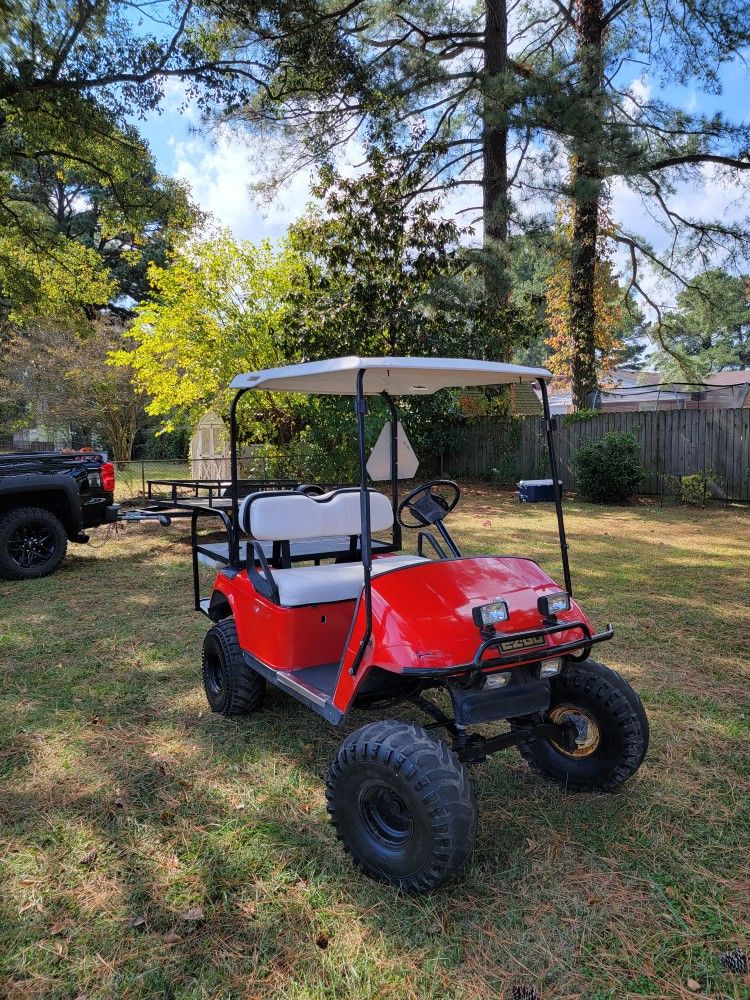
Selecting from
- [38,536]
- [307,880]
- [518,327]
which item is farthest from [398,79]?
[307,880]

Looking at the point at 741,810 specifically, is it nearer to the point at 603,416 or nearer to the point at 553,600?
the point at 553,600

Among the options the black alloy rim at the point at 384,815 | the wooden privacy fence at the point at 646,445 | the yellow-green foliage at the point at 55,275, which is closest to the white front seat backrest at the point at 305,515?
the black alloy rim at the point at 384,815

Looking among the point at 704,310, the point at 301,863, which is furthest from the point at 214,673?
the point at 704,310

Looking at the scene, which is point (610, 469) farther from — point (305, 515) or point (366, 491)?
point (366, 491)

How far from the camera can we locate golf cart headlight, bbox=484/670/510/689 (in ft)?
7.72

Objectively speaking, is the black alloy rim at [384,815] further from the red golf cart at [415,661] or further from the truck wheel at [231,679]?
the truck wheel at [231,679]

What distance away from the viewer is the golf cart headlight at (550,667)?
247cm

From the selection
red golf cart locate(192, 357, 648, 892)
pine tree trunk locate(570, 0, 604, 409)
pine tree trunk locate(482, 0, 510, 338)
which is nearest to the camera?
red golf cart locate(192, 357, 648, 892)

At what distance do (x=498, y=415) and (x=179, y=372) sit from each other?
7.16 m

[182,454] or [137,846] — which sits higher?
[182,454]

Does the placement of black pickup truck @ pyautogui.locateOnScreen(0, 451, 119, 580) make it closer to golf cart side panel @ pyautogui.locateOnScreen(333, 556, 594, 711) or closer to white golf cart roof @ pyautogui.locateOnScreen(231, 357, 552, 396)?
white golf cart roof @ pyautogui.locateOnScreen(231, 357, 552, 396)

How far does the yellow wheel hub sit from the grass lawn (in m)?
0.20

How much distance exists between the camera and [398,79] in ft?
39.6

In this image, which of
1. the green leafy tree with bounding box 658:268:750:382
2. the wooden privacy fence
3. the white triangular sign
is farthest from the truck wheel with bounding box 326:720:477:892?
the green leafy tree with bounding box 658:268:750:382
